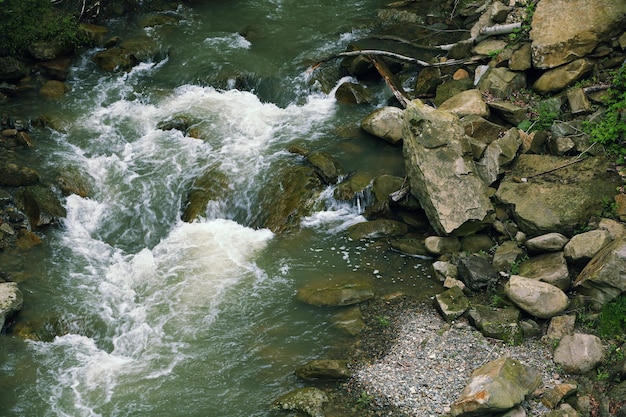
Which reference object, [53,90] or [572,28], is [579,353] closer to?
[572,28]

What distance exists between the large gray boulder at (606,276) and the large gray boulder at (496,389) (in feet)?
6.28

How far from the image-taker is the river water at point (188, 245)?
32.5 feet

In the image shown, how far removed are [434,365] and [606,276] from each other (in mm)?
2936

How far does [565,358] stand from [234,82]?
11.6m

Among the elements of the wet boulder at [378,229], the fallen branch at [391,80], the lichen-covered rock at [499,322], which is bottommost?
the wet boulder at [378,229]

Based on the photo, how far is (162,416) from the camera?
30.1 ft

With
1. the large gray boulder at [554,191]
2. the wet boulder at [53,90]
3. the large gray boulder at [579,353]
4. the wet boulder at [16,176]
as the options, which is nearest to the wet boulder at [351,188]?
the large gray boulder at [554,191]

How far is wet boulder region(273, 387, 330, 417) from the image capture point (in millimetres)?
8812

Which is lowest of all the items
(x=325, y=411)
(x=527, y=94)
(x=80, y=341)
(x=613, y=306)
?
(x=80, y=341)

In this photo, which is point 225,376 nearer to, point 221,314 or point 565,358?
point 221,314

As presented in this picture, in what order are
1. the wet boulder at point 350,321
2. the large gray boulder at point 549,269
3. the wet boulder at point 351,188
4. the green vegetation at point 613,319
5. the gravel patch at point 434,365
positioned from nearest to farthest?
1. the gravel patch at point 434,365
2. the green vegetation at point 613,319
3. the large gray boulder at point 549,269
4. the wet boulder at point 350,321
5. the wet boulder at point 351,188

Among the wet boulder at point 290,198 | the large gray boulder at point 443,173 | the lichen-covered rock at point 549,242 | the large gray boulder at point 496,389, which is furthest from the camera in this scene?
the wet boulder at point 290,198

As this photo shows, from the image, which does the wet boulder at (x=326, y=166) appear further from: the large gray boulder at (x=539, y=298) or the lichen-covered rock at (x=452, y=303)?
the large gray boulder at (x=539, y=298)

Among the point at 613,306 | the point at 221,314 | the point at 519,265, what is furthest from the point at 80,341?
the point at 613,306
